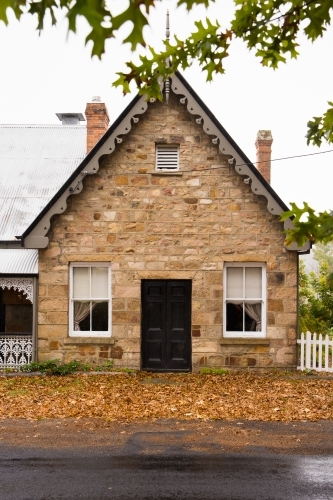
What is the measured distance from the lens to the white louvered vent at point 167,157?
15852 millimetres

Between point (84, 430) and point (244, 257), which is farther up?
point (244, 257)

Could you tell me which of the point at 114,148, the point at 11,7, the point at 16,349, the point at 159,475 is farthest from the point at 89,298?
the point at 11,7

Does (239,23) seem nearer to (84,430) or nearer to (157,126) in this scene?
(84,430)

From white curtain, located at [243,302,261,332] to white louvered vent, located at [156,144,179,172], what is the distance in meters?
3.71

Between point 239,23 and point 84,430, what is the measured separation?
6187 millimetres

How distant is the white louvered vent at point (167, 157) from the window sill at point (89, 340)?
422cm

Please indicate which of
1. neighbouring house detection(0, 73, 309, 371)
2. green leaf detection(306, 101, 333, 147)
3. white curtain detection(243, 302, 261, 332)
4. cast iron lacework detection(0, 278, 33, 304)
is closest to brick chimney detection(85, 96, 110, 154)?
neighbouring house detection(0, 73, 309, 371)

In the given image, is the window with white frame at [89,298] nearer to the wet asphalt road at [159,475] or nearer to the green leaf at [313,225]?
Answer: the wet asphalt road at [159,475]

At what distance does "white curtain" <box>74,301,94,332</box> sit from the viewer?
52.2 feet

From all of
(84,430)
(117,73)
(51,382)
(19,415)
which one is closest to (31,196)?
(51,382)

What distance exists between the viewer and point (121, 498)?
646 centimetres

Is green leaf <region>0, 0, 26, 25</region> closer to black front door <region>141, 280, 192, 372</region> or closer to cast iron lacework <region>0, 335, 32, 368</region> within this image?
black front door <region>141, 280, 192, 372</region>

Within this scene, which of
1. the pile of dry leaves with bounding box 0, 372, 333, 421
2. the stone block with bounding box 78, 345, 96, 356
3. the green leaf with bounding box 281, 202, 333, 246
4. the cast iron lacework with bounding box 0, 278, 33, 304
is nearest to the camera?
the green leaf with bounding box 281, 202, 333, 246

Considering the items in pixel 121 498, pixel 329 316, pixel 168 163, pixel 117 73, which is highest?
pixel 168 163
